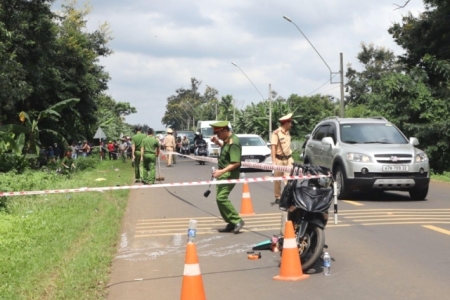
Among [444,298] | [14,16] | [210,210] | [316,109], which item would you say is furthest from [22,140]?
[316,109]

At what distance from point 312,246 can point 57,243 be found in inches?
158

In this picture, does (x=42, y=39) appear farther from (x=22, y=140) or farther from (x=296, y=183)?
(x=296, y=183)

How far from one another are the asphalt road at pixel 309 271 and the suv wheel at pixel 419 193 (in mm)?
459

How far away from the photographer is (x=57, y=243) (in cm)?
969

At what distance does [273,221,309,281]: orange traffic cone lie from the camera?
23.3 feet

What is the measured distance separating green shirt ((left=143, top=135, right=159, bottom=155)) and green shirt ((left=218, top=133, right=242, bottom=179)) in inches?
357

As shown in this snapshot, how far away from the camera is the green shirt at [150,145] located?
19.3 m

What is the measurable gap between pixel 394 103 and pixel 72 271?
23337 millimetres

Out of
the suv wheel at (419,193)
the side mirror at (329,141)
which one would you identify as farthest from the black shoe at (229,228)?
the suv wheel at (419,193)

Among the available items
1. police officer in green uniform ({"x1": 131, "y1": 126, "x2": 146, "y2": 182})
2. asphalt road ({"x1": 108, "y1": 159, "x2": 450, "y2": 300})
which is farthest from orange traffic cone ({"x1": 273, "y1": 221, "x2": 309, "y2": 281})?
police officer in green uniform ({"x1": 131, "y1": 126, "x2": 146, "y2": 182})

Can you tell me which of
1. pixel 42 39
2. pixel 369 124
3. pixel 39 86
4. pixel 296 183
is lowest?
pixel 296 183

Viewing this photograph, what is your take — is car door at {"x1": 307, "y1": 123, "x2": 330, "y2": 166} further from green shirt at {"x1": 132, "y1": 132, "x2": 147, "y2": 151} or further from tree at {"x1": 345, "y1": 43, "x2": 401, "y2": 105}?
tree at {"x1": 345, "y1": 43, "x2": 401, "y2": 105}

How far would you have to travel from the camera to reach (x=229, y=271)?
25.6 ft

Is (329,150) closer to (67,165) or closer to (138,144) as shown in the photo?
(138,144)
